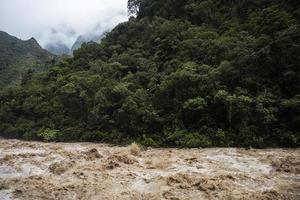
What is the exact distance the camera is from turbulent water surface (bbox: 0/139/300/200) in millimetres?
13906

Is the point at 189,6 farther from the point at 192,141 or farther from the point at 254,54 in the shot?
the point at 192,141

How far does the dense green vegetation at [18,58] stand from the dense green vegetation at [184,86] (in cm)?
2110

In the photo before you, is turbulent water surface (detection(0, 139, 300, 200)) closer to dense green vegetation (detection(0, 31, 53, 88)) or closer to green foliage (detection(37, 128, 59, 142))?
green foliage (detection(37, 128, 59, 142))

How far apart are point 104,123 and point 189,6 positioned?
16.8m

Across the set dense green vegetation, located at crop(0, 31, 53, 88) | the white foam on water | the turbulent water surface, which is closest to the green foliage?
the turbulent water surface

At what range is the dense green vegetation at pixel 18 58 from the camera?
197ft

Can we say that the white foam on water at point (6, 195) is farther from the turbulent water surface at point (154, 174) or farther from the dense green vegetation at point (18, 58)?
the dense green vegetation at point (18, 58)

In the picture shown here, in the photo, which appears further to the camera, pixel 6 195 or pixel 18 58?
pixel 18 58

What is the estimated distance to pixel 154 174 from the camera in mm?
16500

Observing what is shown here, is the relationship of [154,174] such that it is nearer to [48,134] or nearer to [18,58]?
[48,134]

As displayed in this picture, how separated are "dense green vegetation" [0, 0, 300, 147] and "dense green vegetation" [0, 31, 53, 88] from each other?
2110cm

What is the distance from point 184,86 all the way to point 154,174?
993cm

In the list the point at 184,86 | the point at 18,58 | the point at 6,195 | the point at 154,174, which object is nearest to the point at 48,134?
the point at 184,86

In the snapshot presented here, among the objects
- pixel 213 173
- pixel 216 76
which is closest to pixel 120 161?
pixel 213 173
